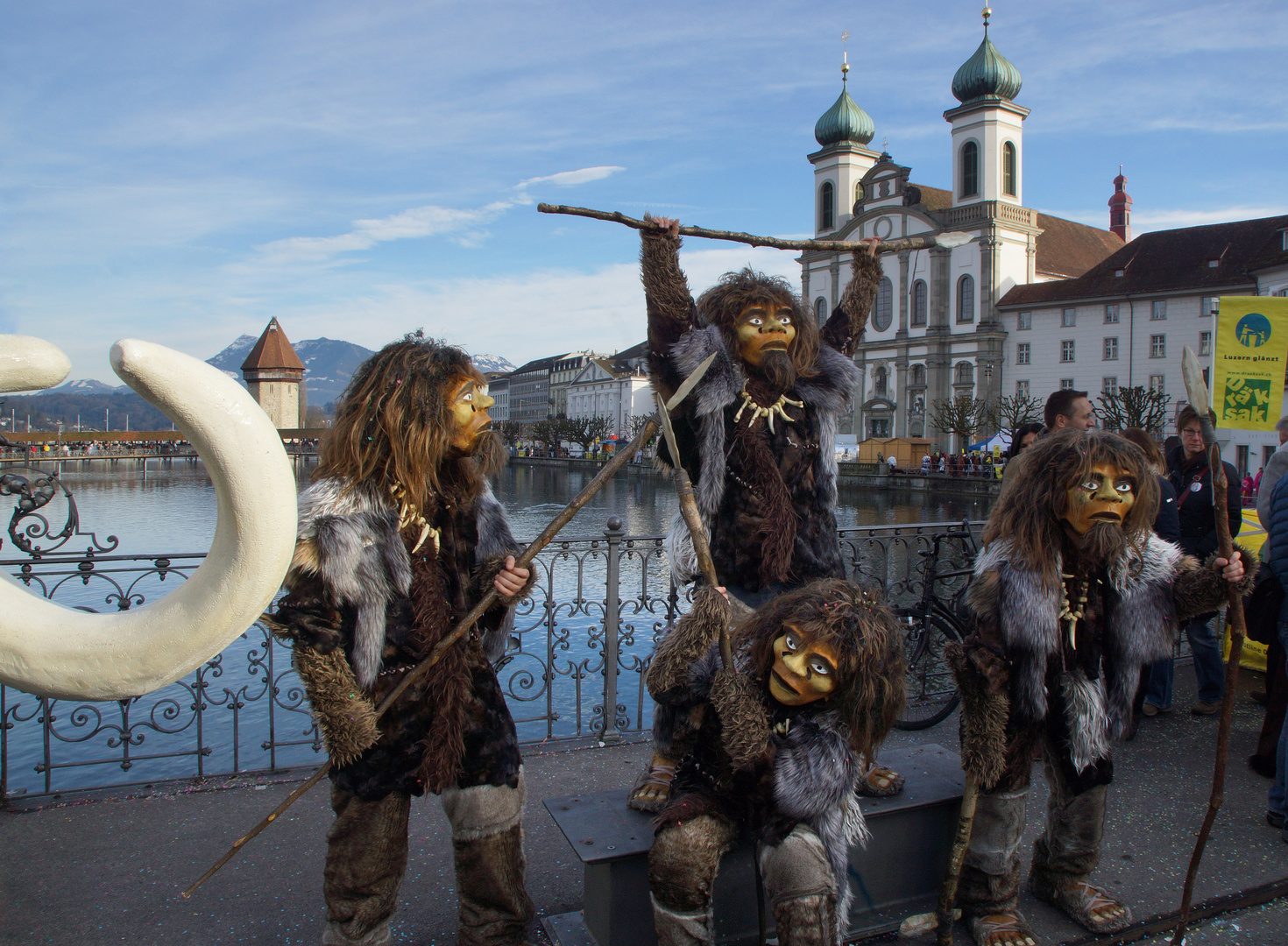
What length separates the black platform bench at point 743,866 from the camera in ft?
8.33

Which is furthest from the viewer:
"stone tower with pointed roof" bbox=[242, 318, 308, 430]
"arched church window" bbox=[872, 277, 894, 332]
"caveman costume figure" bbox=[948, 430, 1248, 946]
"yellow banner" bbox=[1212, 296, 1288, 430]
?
"stone tower with pointed roof" bbox=[242, 318, 308, 430]

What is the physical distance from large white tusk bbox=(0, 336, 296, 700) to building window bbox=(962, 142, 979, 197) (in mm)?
56786

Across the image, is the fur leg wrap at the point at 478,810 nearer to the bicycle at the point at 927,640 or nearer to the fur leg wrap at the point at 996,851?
the fur leg wrap at the point at 996,851

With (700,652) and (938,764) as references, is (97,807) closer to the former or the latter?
(700,652)

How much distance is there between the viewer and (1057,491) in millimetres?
→ 2789

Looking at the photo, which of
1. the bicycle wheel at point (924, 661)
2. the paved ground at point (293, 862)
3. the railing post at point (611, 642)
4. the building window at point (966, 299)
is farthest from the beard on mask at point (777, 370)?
the building window at point (966, 299)

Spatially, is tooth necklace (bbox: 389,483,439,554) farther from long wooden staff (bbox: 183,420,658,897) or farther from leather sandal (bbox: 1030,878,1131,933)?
leather sandal (bbox: 1030,878,1131,933)

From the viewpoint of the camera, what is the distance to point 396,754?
2.38m

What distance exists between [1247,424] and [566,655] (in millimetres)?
6449

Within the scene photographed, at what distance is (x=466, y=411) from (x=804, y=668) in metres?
1.24

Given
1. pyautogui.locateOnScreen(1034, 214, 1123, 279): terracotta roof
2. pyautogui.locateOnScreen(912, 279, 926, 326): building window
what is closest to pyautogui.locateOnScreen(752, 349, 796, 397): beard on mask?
pyautogui.locateOnScreen(912, 279, 926, 326): building window

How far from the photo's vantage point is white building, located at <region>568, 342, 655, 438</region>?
88812 millimetres

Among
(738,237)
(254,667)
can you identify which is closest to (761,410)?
(738,237)

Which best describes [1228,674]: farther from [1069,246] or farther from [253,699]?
[1069,246]
